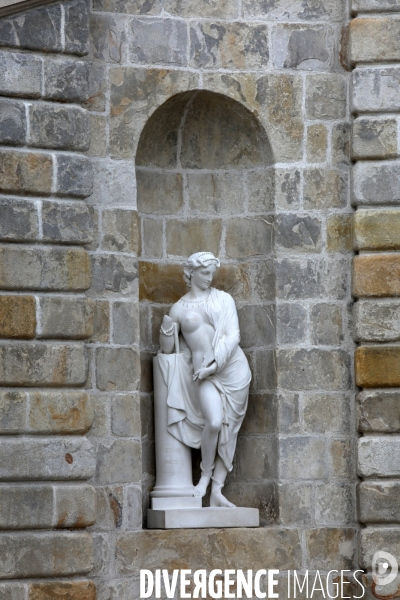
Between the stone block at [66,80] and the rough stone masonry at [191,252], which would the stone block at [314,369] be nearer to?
the rough stone masonry at [191,252]

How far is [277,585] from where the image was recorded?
30.4 ft

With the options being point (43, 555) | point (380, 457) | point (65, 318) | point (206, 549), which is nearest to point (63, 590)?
Answer: point (43, 555)

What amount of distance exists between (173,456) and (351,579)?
1.55 m

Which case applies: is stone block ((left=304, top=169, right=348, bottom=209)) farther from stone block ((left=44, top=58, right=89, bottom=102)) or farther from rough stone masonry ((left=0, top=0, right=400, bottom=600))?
stone block ((left=44, top=58, right=89, bottom=102))

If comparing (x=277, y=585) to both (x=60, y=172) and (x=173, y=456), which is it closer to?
(x=173, y=456)

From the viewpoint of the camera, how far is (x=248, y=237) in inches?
392

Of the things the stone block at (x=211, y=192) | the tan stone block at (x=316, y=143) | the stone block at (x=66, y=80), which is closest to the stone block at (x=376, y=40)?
the tan stone block at (x=316, y=143)

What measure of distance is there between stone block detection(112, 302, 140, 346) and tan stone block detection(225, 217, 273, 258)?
3.56 feet

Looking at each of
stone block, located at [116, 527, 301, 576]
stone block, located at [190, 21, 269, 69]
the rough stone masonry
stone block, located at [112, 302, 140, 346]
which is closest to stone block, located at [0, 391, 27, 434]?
the rough stone masonry

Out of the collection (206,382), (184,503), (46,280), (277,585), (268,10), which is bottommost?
(277,585)

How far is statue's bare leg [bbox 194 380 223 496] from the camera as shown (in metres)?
9.35

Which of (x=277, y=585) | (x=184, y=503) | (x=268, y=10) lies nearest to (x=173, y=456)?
(x=184, y=503)

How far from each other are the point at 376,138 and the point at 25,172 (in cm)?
256

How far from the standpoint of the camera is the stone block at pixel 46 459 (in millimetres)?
8531
